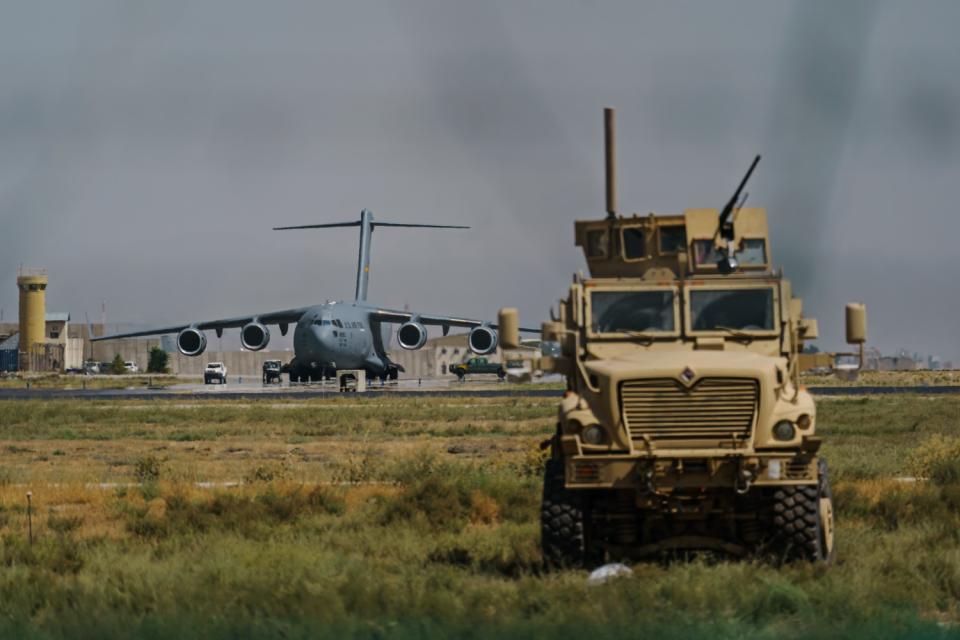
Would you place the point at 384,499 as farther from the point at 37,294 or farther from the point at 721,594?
the point at 37,294

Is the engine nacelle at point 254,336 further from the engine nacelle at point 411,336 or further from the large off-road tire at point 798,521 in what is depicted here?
the large off-road tire at point 798,521

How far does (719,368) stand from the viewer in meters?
12.3

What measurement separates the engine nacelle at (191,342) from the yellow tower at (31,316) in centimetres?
6472

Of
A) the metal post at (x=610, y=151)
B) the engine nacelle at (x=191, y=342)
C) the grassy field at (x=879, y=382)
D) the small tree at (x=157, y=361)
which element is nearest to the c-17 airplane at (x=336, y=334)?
the engine nacelle at (x=191, y=342)

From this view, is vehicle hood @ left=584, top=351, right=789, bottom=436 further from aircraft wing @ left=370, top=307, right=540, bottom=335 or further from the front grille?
aircraft wing @ left=370, top=307, right=540, bottom=335

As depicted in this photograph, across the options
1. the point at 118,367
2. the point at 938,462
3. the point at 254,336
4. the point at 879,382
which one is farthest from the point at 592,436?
the point at 118,367

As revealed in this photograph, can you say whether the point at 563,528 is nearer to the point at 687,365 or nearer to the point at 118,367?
the point at 687,365

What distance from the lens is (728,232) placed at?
47.9ft

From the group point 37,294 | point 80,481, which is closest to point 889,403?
point 80,481

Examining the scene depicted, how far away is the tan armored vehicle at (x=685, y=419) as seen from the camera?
40.3 feet

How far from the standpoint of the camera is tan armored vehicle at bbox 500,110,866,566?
12.3 m

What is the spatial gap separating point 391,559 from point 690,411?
381cm

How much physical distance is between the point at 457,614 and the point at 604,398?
9.95 feet

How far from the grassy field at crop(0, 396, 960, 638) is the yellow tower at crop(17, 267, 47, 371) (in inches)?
4104
